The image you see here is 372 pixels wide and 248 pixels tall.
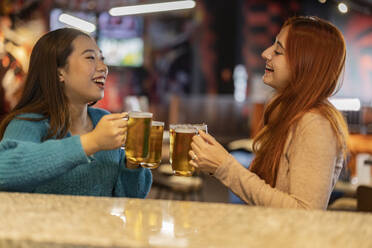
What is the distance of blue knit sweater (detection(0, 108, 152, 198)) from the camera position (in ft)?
4.39

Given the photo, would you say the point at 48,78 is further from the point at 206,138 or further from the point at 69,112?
the point at 206,138

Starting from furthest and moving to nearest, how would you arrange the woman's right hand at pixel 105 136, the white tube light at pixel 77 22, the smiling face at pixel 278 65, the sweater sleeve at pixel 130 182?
the white tube light at pixel 77 22 → the sweater sleeve at pixel 130 182 → the smiling face at pixel 278 65 → the woman's right hand at pixel 105 136

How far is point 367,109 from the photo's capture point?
24.5ft

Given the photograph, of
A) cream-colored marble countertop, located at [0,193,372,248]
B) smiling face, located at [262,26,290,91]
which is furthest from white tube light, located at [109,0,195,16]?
cream-colored marble countertop, located at [0,193,372,248]

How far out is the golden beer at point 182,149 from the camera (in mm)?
1479

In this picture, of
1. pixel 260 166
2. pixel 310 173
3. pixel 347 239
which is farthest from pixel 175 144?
pixel 347 239

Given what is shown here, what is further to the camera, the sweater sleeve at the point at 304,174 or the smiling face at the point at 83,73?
the smiling face at the point at 83,73

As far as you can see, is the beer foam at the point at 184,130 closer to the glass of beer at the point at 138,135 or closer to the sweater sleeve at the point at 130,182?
the glass of beer at the point at 138,135

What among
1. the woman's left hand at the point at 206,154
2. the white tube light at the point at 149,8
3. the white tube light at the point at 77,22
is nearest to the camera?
the woman's left hand at the point at 206,154

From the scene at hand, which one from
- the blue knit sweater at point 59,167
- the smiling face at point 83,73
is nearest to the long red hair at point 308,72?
the blue knit sweater at point 59,167

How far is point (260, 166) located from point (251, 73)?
766 cm

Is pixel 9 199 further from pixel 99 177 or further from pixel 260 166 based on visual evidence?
pixel 260 166

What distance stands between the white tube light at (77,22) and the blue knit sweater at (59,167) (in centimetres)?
701

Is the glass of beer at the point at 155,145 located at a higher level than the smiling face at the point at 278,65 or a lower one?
lower
